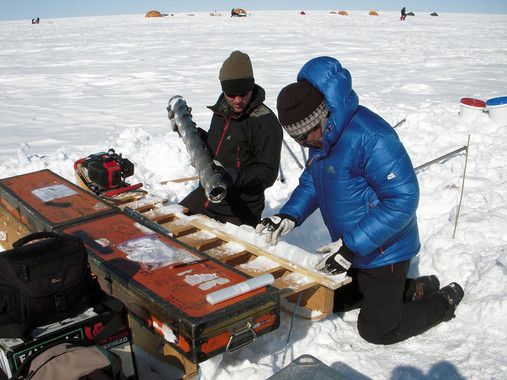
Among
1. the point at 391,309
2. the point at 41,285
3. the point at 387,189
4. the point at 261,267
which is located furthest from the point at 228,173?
the point at 41,285

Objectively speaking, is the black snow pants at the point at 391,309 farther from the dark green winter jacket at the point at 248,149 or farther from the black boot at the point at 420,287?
the dark green winter jacket at the point at 248,149

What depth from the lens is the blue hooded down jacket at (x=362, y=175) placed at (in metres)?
2.65

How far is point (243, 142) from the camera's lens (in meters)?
3.95

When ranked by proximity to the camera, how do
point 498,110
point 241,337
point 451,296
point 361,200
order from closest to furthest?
point 241,337
point 361,200
point 451,296
point 498,110

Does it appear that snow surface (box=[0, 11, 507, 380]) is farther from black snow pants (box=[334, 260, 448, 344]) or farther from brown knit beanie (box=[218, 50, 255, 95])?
brown knit beanie (box=[218, 50, 255, 95])

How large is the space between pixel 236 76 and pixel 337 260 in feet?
5.03

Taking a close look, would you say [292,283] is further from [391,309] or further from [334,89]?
[334,89]

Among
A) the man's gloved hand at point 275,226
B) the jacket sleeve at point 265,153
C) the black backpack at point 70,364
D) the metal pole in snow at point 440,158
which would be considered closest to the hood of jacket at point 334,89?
the man's gloved hand at point 275,226

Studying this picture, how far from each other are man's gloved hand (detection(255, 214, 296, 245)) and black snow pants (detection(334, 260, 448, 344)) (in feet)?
1.76

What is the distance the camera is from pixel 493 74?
46.5 feet

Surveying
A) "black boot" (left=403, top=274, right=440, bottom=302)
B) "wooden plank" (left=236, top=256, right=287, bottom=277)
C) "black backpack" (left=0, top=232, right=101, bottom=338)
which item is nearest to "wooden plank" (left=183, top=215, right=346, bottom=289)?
"wooden plank" (left=236, top=256, right=287, bottom=277)

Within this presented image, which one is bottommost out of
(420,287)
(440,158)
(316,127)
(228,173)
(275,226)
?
(420,287)

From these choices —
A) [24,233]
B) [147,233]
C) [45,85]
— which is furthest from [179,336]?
[45,85]

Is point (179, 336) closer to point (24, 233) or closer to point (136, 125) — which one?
point (24, 233)
